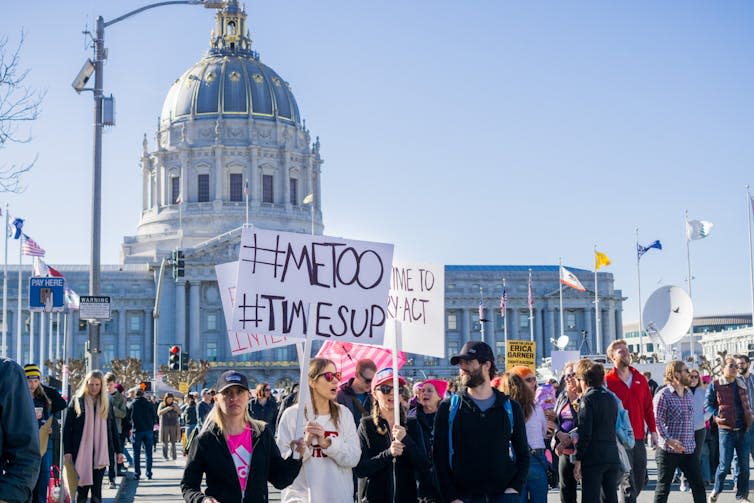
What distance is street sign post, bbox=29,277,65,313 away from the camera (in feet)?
60.5

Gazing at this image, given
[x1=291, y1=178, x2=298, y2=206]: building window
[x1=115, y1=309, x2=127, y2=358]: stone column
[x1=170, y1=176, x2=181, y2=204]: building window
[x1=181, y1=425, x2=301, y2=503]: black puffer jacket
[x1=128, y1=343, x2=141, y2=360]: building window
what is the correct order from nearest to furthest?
[x1=181, y1=425, x2=301, y2=503]: black puffer jacket, [x1=115, y1=309, x2=127, y2=358]: stone column, [x1=128, y1=343, x2=141, y2=360]: building window, [x1=170, y1=176, x2=181, y2=204]: building window, [x1=291, y1=178, x2=298, y2=206]: building window

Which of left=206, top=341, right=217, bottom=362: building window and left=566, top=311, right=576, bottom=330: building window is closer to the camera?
left=206, top=341, right=217, bottom=362: building window

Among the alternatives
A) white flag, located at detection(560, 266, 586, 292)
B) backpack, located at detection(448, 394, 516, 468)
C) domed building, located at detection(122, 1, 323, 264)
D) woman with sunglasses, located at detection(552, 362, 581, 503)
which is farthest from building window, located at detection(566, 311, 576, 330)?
backpack, located at detection(448, 394, 516, 468)

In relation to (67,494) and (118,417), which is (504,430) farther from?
(118,417)

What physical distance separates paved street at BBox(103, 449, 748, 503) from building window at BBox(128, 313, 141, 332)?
259 feet

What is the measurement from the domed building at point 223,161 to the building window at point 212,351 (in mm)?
11297

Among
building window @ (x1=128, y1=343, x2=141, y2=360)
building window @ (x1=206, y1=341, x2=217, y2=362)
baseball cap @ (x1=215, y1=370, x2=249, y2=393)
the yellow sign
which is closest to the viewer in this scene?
baseball cap @ (x1=215, y1=370, x2=249, y2=393)

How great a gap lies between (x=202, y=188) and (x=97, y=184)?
93.5 metres

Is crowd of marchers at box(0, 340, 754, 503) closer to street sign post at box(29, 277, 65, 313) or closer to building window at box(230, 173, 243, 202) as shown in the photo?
street sign post at box(29, 277, 65, 313)

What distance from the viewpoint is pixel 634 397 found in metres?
13.2

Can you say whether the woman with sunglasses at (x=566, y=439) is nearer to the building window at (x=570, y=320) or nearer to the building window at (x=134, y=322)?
the building window at (x=134, y=322)

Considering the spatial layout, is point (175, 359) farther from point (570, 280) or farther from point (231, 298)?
point (570, 280)

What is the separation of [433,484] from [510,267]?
104 meters

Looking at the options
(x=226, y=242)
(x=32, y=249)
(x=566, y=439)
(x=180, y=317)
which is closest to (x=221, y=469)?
(x=566, y=439)
